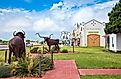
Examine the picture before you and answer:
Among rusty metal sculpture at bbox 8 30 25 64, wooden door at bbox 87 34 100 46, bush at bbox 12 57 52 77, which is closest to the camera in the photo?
bush at bbox 12 57 52 77

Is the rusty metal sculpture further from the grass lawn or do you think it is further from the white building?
the white building

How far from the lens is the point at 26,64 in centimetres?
1445

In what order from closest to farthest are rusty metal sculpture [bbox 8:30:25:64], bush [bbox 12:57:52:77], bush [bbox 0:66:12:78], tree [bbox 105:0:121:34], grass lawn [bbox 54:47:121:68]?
bush [bbox 0:66:12:78] → bush [bbox 12:57:52:77] → rusty metal sculpture [bbox 8:30:25:64] → grass lawn [bbox 54:47:121:68] → tree [bbox 105:0:121:34]

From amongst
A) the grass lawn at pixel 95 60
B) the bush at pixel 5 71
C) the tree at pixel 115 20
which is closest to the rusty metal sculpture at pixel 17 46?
the bush at pixel 5 71

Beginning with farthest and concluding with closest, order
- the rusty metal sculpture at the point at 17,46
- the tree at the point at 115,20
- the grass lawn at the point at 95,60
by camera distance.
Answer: the tree at the point at 115,20 → the grass lawn at the point at 95,60 → the rusty metal sculpture at the point at 17,46

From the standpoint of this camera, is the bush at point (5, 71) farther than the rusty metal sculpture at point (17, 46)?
No

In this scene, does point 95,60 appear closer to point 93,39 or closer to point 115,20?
point 115,20

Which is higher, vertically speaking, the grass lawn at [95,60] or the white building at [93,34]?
the white building at [93,34]

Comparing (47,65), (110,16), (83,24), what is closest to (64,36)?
(83,24)

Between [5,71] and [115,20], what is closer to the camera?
[5,71]

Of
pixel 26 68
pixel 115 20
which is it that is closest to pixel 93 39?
pixel 115 20

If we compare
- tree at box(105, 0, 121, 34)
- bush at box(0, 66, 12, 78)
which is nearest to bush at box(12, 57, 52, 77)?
bush at box(0, 66, 12, 78)

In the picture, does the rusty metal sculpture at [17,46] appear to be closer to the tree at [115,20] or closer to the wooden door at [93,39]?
the tree at [115,20]

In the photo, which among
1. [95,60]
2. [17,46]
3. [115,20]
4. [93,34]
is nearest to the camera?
[17,46]
